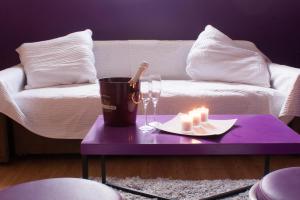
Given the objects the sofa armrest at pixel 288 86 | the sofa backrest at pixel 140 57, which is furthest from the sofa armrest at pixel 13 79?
the sofa armrest at pixel 288 86

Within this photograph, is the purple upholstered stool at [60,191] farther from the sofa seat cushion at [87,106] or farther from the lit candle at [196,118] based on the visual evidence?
the sofa seat cushion at [87,106]

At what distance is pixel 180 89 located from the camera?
245 cm

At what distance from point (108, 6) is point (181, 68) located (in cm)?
86

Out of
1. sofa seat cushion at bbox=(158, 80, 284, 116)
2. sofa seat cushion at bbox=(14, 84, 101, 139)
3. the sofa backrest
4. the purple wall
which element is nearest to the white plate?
sofa seat cushion at bbox=(158, 80, 284, 116)

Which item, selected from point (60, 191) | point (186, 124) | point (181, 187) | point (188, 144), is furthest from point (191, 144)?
point (181, 187)

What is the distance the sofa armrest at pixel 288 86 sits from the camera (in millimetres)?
2266

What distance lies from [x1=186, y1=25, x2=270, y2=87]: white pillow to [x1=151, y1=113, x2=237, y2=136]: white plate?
3.74ft

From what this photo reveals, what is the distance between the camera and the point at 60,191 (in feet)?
3.29

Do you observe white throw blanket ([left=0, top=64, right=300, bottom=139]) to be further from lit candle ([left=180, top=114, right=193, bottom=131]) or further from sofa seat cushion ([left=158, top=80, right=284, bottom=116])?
lit candle ([left=180, top=114, right=193, bottom=131])

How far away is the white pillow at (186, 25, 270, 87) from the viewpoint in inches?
107

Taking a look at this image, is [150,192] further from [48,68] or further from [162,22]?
[162,22]

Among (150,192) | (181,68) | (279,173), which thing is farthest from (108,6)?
(279,173)

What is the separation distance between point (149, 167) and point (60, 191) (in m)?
1.39

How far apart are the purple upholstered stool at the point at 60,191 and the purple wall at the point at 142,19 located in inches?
95.0
